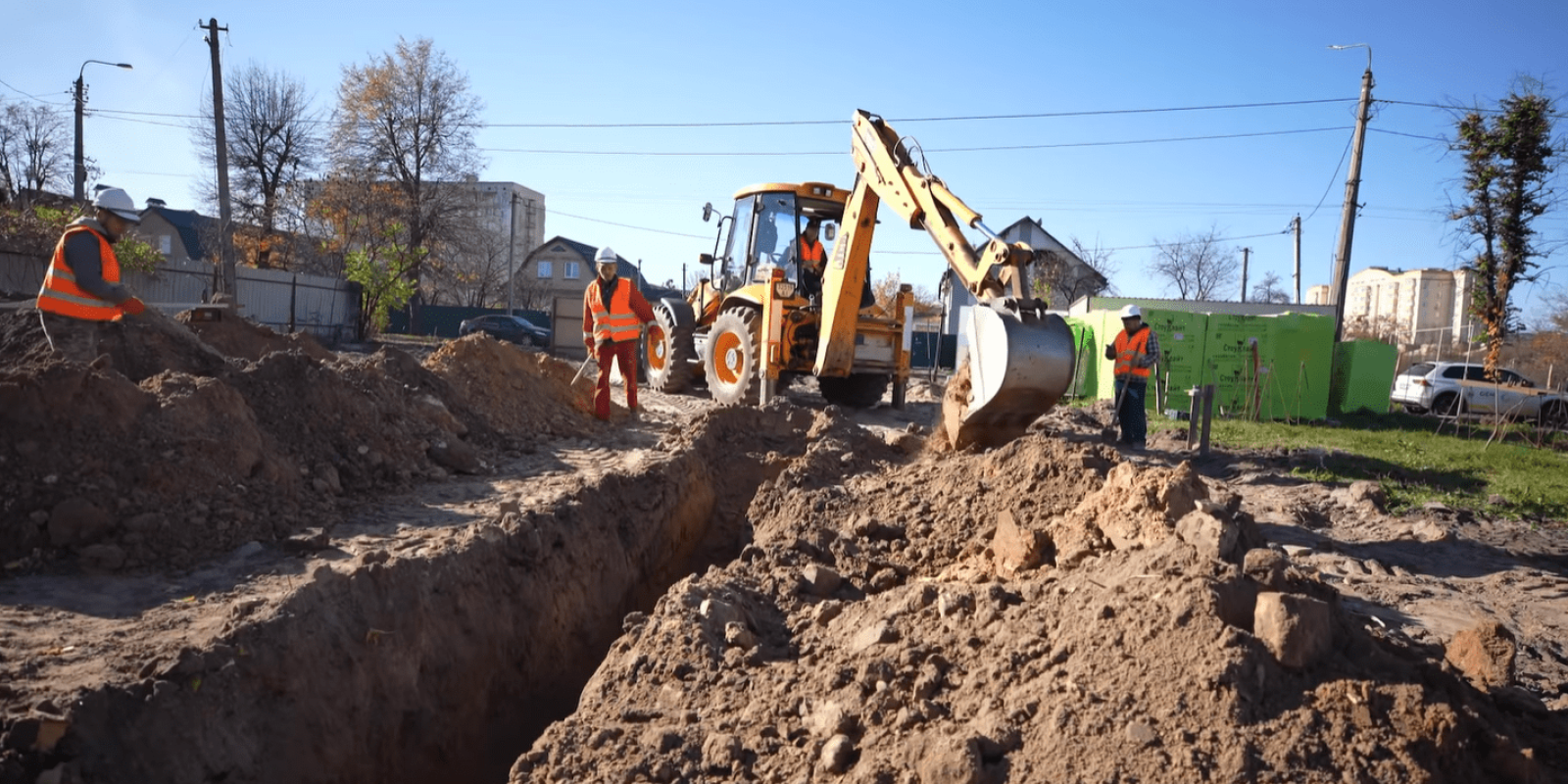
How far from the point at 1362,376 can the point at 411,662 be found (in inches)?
760

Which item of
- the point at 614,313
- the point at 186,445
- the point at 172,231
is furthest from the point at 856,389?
the point at 172,231

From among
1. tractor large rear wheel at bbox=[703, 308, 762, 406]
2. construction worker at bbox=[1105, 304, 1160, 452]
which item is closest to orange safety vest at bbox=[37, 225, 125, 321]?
tractor large rear wheel at bbox=[703, 308, 762, 406]

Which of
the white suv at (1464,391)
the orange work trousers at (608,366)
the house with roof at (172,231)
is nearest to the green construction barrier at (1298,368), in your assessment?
the white suv at (1464,391)

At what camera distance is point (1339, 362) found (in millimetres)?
18922

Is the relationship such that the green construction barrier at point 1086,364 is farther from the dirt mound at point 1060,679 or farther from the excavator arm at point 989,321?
the dirt mound at point 1060,679

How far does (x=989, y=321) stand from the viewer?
637 cm

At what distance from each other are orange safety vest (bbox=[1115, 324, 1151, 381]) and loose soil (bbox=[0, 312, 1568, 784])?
2.94 meters

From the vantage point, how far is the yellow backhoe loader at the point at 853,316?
20.9ft

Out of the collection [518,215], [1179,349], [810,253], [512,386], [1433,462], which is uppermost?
[518,215]

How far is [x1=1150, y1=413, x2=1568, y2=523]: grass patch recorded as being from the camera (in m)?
8.88

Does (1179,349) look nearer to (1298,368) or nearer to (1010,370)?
(1298,368)

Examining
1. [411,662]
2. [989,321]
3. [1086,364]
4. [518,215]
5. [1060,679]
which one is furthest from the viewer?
[518,215]

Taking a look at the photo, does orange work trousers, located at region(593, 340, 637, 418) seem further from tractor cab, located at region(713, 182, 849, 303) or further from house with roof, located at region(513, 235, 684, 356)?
house with roof, located at region(513, 235, 684, 356)

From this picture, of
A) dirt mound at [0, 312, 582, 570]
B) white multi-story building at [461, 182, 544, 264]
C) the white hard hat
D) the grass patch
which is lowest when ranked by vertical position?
the grass patch
